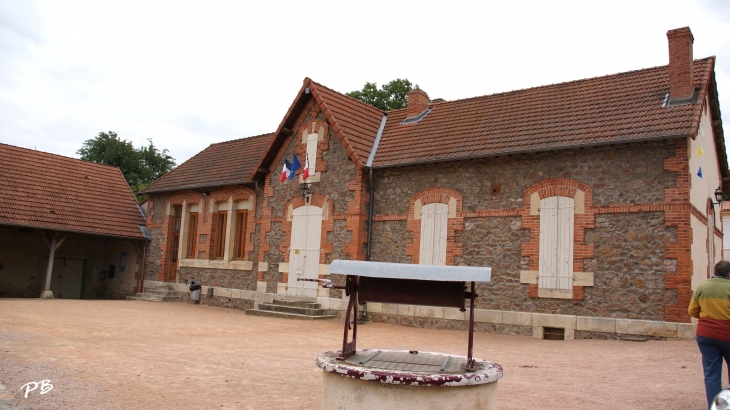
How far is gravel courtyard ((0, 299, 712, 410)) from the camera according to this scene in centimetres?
597

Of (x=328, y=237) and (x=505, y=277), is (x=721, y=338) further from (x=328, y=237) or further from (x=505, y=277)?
(x=328, y=237)

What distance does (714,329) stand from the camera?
5.38 meters

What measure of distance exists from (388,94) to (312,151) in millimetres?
17333

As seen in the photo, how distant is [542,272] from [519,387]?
573 cm

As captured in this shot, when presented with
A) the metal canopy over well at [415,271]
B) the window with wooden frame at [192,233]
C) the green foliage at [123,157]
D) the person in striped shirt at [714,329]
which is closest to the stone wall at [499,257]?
the person in striped shirt at [714,329]

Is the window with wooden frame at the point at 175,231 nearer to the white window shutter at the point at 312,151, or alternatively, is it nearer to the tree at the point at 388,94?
the white window shutter at the point at 312,151

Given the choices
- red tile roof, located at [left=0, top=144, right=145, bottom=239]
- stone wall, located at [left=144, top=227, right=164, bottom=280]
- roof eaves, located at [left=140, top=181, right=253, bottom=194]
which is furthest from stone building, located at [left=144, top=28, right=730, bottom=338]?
red tile roof, located at [left=0, top=144, right=145, bottom=239]

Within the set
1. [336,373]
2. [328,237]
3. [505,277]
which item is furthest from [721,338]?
[328,237]

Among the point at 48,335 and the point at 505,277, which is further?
the point at 505,277

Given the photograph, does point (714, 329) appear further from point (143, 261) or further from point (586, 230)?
point (143, 261)

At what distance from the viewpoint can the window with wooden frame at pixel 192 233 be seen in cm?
2058

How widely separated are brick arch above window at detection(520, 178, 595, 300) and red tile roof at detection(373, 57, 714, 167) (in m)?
0.89

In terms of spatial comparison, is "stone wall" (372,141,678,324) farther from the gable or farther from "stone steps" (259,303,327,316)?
"stone steps" (259,303,327,316)

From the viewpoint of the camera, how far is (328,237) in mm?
15656
